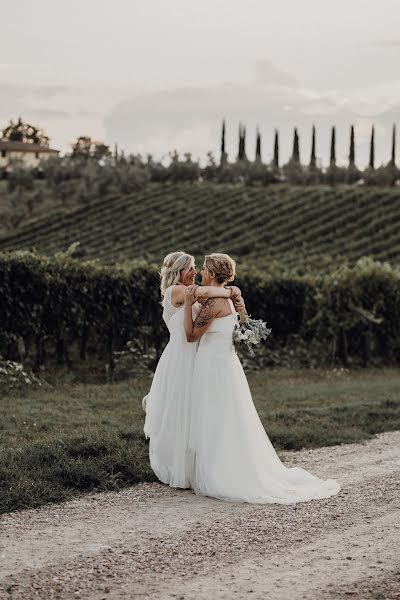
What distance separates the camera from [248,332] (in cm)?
824

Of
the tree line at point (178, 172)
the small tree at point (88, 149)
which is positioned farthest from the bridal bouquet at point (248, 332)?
the small tree at point (88, 149)

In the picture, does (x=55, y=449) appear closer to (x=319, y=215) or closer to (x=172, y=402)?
(x=172, y=402)

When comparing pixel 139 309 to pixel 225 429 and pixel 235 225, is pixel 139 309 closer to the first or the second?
pixel 225 429

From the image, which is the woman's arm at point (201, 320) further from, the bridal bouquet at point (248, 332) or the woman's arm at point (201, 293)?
the bridal bouquet at point (248, 332)

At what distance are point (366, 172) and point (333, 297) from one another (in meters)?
47.8

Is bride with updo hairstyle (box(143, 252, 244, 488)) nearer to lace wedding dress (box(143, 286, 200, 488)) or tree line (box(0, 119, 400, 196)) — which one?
lace wedding dress (box(143, 286, 200, 488))

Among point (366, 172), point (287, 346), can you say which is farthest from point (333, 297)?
point (366, 172)

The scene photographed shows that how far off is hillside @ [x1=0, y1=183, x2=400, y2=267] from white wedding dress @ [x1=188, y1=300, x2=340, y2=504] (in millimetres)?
32651

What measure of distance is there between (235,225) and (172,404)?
1838 inches

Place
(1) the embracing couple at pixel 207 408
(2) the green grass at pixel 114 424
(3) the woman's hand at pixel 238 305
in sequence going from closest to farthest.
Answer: (1) the embracing couple at pixel 207 408 → (2) the green grass at pixel 114 424 → (3) the woman's hand at pixel 238 305

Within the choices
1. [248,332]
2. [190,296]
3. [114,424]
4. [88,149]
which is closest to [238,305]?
[248,332]

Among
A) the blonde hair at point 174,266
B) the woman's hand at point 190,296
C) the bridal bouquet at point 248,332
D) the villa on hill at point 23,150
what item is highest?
the villa on hill at point 23,150

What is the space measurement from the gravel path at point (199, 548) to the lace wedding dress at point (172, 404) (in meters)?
0.24

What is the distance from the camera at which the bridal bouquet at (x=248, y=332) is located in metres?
8.24
